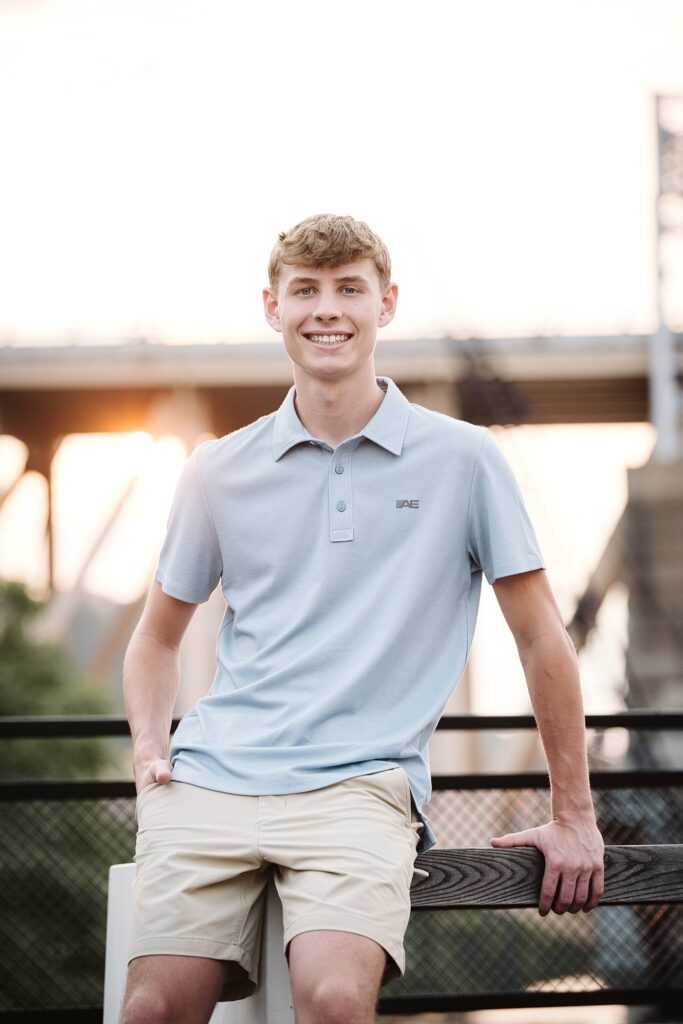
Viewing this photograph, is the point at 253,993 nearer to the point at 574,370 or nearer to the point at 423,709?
the point at 423,709

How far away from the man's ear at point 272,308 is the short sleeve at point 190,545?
1.11 ft

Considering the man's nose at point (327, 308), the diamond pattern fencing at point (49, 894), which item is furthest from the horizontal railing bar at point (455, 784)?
the man's nose at point (327, 308)

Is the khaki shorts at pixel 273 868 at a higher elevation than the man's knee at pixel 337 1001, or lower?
higher

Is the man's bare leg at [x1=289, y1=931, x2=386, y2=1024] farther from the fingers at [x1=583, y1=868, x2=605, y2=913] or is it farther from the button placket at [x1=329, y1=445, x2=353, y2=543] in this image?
the button placket at [x1=329, y1=445, x2=353, y2=543]

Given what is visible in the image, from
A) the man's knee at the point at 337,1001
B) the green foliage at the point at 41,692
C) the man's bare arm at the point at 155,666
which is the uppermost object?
the man's bare arm at the point at 155,666

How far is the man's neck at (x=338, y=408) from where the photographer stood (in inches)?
98.0

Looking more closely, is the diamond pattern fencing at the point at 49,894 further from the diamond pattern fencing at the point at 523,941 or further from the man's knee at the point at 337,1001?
the man's knee at the point at 337,1001

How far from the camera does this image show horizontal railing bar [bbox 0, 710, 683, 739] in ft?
12.3

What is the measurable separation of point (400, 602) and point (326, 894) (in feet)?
1.88

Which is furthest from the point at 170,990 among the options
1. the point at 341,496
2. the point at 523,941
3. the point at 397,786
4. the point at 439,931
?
the point at 523,941

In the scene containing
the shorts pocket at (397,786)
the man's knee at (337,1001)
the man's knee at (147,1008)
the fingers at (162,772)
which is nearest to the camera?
the man's knee at (337,1001)

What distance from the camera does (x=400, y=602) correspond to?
229cm

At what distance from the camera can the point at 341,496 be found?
7.80ft

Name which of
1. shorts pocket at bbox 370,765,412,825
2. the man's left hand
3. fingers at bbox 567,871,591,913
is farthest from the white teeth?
fingers at bbox 567,871,591,913
